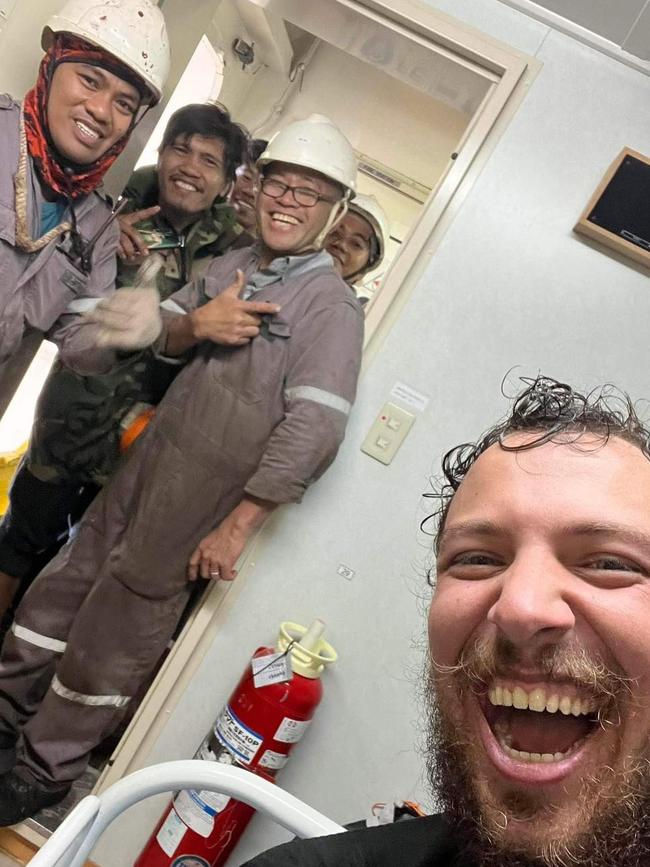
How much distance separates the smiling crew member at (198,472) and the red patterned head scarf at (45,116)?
31 centimetres

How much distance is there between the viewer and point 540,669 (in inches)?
28.2

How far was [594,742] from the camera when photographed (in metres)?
0.70

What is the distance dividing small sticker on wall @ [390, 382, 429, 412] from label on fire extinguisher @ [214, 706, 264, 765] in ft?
2.72

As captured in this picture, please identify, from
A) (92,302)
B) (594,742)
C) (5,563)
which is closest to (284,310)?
(92,302)

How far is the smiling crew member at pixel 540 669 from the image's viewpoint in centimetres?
69

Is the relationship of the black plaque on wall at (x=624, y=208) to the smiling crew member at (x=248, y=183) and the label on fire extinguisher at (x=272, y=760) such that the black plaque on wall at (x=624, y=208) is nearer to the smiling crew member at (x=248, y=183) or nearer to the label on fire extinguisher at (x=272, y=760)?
the smiling crew member at (x=248, y=183)

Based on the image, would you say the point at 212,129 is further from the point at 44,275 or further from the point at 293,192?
the point at 44,275

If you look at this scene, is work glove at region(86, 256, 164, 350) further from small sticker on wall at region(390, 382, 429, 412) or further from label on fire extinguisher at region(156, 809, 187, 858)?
label on fire extinguisher at region(156, 809, 187, 858)

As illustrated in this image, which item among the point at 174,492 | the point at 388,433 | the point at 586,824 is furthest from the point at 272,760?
the point at 586,824

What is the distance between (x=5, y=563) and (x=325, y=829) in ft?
3.44

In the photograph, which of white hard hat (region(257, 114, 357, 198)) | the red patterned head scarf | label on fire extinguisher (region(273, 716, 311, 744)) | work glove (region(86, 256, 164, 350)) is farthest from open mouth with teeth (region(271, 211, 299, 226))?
label on fire extinguisher (region(273, 716, 311, 744))

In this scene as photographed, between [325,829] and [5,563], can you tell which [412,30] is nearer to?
[5,563]

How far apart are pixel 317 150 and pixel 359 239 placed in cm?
23

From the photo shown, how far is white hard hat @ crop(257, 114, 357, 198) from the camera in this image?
5.40 feet
